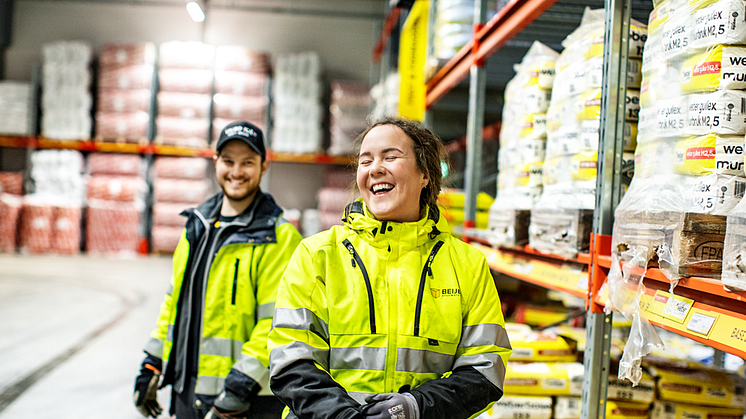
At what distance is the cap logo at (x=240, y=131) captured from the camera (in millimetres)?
2307

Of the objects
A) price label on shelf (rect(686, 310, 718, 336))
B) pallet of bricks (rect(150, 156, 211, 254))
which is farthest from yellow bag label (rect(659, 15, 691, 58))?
pallet of bricks (rect(150, 156, 211, 254))

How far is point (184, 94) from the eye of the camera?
34.0ft

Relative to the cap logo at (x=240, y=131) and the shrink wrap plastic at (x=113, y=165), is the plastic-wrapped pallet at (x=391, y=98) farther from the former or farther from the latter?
the shrink wrap plastic at (x=113, y=165)

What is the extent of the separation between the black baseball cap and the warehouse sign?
3.21 meters

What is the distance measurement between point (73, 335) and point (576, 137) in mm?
4942

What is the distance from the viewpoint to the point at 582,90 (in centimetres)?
238

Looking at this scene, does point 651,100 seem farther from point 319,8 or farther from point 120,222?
point 319,8

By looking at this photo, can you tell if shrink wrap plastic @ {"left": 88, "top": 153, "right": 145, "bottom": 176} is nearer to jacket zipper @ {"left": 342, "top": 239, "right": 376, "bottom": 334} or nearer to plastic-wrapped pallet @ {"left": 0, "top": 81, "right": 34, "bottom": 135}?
plastic-wrapped pallet @ {"left": 0, "top": 81, "right": 34, "bottom": 135}

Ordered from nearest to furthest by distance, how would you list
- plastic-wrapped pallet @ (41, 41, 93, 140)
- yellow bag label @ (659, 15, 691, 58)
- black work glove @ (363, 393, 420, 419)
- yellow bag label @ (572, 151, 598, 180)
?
black work glove @ (363, 393, 420, 419) < yellow bag label @ (659, 15, 691, 58) < yellow bag label @ (572, 151, 598, 180) < plastic-wrapped pallet @ (41, 41, 93, 140)

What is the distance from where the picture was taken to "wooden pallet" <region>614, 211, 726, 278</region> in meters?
1.49

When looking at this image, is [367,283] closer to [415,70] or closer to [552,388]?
[552,388]

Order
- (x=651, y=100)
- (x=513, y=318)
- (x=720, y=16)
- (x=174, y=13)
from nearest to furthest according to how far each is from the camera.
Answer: (x=720, y=16)
(x=651, y=100)
(x=513, y=318)
(x=174, y=13)

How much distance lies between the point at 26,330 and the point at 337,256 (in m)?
4.95

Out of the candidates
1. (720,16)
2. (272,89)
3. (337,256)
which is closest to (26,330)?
(337,256)
